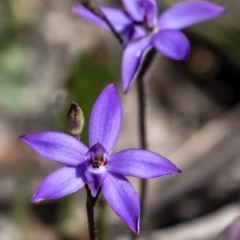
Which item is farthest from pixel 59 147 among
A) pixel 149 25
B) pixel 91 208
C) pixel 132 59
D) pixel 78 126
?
pixel 149 25

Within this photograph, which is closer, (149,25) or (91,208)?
(91,208)

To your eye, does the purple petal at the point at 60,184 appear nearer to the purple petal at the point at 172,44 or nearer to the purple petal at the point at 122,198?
the purple petal at the point at 122,198

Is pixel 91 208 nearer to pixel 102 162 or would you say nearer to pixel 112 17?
pixel 102 162

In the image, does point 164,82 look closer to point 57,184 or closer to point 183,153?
point 183,153

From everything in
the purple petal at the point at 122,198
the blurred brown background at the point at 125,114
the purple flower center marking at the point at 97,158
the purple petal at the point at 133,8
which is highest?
the purple petal at the point at 133,8

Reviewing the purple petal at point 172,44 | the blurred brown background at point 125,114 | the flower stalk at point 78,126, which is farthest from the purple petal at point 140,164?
the blurred brown background at point 125,114

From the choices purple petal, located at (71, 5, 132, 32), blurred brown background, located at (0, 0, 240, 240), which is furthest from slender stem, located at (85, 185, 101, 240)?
blurred brown background, located at (0, 0, 240, 240)

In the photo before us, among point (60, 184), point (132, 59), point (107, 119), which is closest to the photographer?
point (60, 184)
